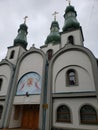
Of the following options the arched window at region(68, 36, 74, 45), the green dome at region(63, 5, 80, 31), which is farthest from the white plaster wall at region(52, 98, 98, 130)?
the green dome at region(63, 5, 80, 31)

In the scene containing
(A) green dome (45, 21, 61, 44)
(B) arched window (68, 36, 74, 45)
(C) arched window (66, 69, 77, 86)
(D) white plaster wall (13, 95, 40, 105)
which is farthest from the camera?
(A) green dome (45, 21, 61, 44)

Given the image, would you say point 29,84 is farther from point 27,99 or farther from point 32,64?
point 32,64

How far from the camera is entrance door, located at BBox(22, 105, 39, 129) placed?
42.9ft

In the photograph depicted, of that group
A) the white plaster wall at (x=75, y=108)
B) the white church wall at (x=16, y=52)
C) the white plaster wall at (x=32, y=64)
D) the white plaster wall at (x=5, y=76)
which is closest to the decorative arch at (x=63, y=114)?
the white plaster wall at (x=75, y=108)

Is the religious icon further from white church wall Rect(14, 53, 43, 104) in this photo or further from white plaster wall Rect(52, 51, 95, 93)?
white plaster wall Rect(52, 51, 95, 93)

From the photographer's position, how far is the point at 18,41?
67.4 feet

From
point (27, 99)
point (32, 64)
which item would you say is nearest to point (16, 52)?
point (32, 64)

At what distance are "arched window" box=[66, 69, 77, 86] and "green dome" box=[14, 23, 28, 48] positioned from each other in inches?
462

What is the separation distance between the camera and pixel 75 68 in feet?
38.5

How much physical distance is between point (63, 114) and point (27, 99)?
420cm

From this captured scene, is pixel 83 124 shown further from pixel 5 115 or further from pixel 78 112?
pixel 5 115

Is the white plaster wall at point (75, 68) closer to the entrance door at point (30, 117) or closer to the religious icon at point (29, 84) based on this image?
the religious icon at point (29, 84)

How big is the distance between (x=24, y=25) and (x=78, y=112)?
→ 19583 mm

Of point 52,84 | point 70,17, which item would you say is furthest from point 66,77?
point 70,17
